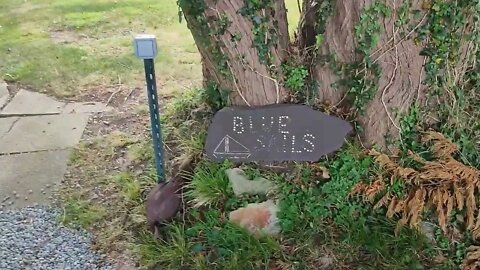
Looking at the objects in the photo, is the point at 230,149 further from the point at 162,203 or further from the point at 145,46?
the point at 145,46

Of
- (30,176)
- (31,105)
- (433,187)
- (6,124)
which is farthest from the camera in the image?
(31,105)

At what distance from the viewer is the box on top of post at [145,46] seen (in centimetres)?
238

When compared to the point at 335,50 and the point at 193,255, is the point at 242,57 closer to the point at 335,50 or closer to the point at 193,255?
the point at 335,50

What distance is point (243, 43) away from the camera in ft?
8.23

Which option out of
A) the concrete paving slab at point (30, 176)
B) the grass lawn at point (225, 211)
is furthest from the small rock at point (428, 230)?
the concrete paving slab at point (30, 176)

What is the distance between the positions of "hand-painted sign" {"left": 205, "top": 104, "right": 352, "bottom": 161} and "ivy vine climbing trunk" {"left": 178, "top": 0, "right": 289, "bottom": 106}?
0.09 metres

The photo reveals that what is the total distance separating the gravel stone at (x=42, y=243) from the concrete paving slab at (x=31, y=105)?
1094 mm

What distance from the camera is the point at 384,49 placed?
8.11 ft

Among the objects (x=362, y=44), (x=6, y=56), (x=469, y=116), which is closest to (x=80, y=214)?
(x=362, y=44)

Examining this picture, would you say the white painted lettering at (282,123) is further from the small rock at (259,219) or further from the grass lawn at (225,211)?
the small rock at (259,219)

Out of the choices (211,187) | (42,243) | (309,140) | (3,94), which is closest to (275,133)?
(309,140)

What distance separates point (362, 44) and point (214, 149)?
833mm

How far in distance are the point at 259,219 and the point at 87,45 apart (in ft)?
9.87

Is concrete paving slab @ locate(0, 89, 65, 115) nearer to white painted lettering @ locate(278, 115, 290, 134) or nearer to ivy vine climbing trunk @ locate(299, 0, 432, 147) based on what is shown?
white painted lettering @ locate(278, 115, 290, 134)
